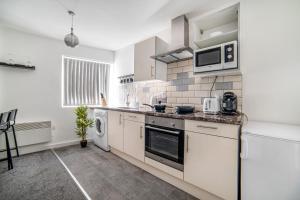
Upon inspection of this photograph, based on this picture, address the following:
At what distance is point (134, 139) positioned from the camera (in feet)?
7.62

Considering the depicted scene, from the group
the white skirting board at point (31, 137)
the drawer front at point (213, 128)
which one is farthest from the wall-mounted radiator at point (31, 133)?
the drawer front at point (213, 128)

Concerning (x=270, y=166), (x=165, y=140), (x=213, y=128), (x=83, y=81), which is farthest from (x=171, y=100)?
(x=83, y=81)

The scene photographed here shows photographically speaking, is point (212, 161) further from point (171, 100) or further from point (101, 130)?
point (101, 130)

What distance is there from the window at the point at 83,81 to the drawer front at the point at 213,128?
3.12 meters

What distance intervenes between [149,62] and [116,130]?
1461mm

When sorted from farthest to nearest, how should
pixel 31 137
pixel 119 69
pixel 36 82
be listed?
pixel 119 69
pixel 36 82
pixel 31 137

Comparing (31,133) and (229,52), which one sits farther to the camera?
(31,133)

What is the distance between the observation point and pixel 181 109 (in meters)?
1.85

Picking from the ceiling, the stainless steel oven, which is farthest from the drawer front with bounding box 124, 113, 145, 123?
the ceiling

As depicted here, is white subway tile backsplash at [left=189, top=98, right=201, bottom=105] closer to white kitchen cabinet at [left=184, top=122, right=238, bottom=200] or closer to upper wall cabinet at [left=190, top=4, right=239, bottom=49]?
white kitchen cabinet at [left=184, top=122, right=238, bottom=200]

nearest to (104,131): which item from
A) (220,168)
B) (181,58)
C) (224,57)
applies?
(181,58)

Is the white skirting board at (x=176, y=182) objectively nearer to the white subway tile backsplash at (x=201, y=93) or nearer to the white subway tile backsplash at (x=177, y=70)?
the white subway tile backsplash at (x=201, y=93)

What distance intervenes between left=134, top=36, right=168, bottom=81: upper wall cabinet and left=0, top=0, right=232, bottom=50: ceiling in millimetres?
382

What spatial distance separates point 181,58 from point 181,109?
103 centimetres
